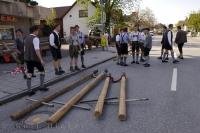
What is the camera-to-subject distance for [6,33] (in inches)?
867

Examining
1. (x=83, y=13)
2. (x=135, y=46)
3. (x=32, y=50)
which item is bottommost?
(x=135, y=46)

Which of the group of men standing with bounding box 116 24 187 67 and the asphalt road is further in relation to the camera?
the group of men standing with bounding box 116 24 187 67

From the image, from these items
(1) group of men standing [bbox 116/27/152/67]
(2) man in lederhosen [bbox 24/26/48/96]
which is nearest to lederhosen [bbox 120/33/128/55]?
(1) group of men standing [bbox 116/27/152/67]

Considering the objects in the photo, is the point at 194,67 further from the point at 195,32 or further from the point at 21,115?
the point at 195,32

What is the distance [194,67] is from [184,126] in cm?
877

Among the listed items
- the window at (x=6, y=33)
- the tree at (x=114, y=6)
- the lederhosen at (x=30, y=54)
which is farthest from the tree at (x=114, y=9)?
the lederhosen at (x=30, y=54)

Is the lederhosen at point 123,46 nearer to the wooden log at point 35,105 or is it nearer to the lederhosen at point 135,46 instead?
the lederhosen at point 135,46

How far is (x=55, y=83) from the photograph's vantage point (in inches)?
448

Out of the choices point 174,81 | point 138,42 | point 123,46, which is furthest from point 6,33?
point 174,81

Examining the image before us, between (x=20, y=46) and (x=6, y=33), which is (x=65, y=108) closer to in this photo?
(x=20, y=46)

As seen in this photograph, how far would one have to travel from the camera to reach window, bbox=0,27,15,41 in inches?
844

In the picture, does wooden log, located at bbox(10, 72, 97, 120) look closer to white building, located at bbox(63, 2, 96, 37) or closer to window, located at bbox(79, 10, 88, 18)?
white building, located at bbox(63, 2, 96, 37)

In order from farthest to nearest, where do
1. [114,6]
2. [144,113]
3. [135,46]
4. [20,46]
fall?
[114,6]
[135,46]
[20,46]
[144,113]

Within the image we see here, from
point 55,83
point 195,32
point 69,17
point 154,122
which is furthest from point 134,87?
point 195,32
